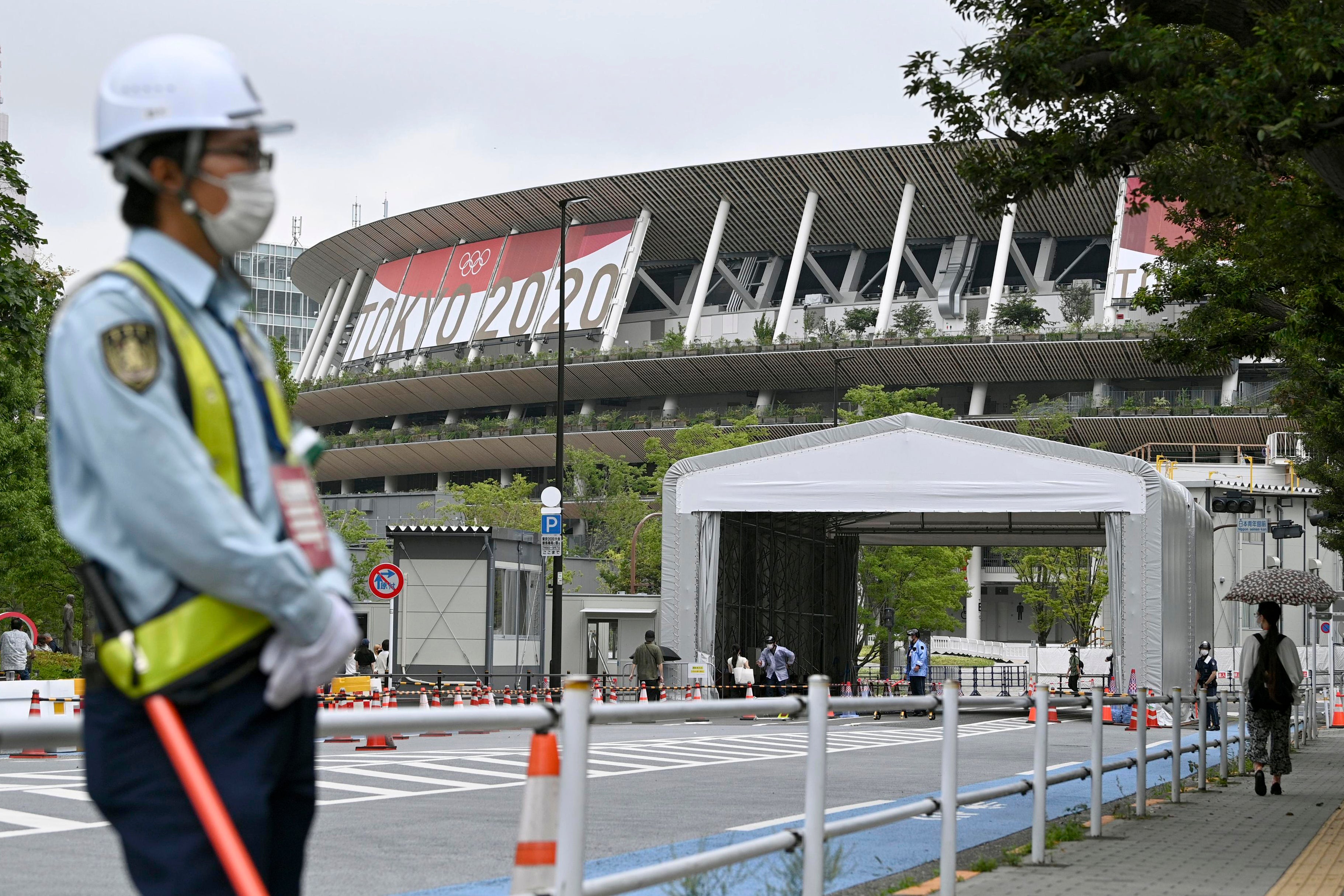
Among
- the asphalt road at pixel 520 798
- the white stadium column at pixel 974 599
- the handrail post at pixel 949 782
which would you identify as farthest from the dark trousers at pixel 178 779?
the white stadium column at pixel 974 599

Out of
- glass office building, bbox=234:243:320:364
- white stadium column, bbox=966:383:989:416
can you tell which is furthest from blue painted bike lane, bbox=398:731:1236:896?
glass office building, bbox=234:243:320:364

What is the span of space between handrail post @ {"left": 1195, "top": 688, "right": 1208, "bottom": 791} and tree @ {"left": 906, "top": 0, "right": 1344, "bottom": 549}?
3.93 metres

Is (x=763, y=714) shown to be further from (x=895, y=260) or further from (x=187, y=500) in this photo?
(x=895, y=260)

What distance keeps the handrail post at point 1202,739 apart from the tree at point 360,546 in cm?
3591

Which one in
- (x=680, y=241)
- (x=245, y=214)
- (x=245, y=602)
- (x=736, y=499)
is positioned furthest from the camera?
(x=680, y=241)

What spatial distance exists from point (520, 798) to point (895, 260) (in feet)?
247

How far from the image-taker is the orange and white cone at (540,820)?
14.9 feet

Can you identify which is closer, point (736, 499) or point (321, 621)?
point (321, 621)

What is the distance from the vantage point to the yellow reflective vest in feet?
8.84

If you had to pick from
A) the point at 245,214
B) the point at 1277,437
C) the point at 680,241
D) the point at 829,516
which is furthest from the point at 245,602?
the point at 680,241

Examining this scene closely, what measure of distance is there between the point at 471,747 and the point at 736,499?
26020 millimetres

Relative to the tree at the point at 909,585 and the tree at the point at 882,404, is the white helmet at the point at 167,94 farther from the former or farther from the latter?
A: the tree at the point at 882,404

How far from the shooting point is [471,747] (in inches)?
203

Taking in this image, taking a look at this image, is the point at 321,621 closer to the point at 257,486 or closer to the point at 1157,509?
the point at 257,486
